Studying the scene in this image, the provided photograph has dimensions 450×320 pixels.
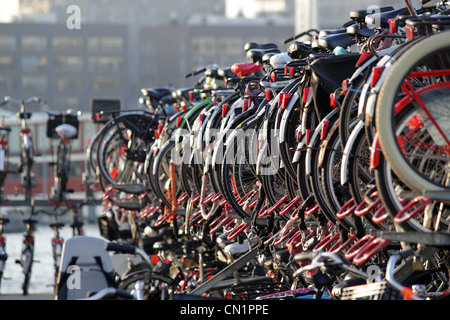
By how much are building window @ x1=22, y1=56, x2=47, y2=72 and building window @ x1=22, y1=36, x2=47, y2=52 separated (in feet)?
2.63

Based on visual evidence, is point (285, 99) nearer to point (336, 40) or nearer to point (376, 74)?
point (336, 40)

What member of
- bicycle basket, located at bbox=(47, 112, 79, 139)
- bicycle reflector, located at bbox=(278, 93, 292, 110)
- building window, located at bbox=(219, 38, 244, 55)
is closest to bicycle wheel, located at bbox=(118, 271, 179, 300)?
bicycle reflector, located at bbox=(278, 93, 292, 110)

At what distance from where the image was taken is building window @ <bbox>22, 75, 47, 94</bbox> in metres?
87.7

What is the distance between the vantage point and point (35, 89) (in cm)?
8769

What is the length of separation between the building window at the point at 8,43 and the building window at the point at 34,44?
129 cm

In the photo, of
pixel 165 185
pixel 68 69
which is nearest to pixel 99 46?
pixel 68 69

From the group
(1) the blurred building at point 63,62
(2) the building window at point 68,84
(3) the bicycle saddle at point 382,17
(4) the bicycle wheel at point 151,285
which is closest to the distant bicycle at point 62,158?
(4) the bicycle wheel at point 151,285

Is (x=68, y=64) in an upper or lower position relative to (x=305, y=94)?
lower

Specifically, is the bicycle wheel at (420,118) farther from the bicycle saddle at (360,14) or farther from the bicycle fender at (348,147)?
the bicycle saddle at (360,14)

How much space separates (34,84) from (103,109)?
253 feet

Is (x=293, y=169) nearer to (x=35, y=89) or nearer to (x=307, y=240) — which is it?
(x=307, y=240)

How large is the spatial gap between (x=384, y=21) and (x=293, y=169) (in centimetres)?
100

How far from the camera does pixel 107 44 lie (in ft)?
293

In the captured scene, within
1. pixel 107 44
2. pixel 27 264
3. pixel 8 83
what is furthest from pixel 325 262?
pixel 8 83
